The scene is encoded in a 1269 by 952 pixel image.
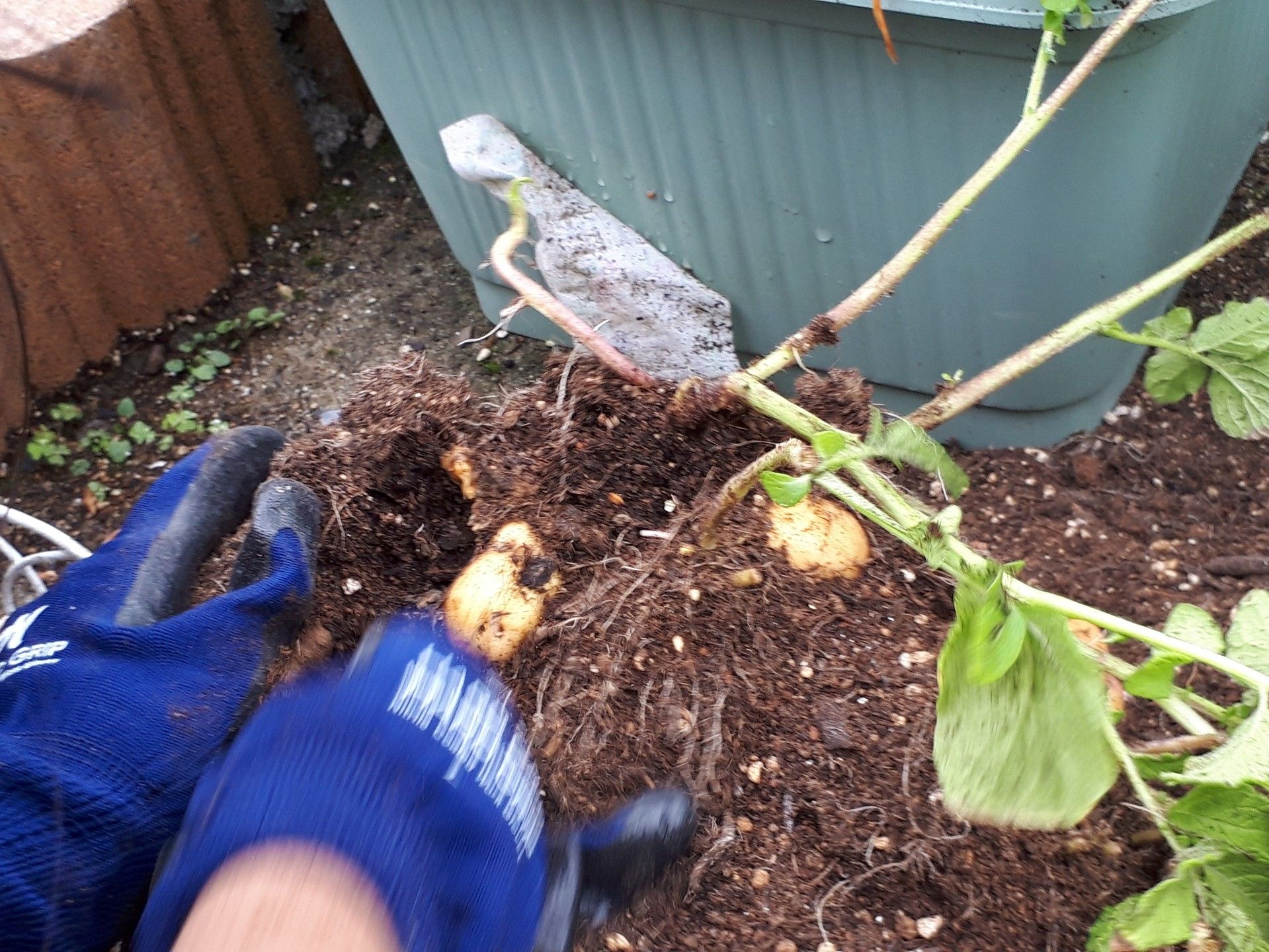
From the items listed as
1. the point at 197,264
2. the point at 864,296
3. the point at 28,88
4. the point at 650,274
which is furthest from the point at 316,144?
the point at 864,296

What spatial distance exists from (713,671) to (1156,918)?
452mm

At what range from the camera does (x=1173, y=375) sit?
3.73ft

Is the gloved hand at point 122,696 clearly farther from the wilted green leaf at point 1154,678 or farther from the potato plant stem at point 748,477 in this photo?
the wilted green leaf at point 1154,678

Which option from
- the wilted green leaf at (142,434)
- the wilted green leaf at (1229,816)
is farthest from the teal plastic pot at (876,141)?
the wilted green leaf at (142,434)

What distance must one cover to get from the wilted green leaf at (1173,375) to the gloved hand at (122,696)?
1010 mm

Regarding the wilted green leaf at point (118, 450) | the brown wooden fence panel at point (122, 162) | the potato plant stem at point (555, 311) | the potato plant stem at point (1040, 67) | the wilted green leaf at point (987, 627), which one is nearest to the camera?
the wilted green leaf at point (987, 627)

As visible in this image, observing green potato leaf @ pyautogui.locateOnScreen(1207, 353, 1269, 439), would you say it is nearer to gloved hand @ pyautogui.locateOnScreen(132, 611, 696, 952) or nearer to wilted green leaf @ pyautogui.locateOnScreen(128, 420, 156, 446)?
gloved hand @ pyautogui.locateOnScreen(132, 611, 696, 952)

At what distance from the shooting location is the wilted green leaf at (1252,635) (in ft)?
2.82

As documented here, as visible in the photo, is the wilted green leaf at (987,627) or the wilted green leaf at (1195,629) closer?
the wilted green leaf at (987,627)

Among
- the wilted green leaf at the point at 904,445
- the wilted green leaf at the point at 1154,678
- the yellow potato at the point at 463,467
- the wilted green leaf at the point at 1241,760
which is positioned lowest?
the wilted green leaf at the point at 1241,760

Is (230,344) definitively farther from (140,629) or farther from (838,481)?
(838,481)

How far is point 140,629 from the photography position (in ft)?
3.67

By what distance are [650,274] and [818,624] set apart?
0.63 meters

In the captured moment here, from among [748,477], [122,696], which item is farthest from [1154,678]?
[122,696]
